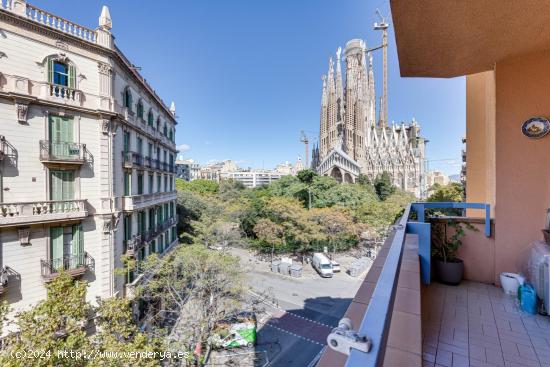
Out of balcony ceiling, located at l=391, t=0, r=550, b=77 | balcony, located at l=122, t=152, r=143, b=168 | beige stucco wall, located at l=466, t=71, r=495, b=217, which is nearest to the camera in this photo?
balcony ceiling, located at l=391, t=0, r=550, b=77

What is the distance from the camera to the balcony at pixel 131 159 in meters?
8.87

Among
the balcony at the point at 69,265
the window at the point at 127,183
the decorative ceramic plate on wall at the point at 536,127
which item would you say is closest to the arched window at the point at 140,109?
the window at the point at 127,183

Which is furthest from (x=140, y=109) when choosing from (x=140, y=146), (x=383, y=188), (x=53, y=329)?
(x=383, y=188)

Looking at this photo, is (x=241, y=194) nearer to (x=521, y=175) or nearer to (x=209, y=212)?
(x=209, y=212)

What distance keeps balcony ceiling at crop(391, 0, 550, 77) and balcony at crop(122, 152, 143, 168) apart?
9.16 meters

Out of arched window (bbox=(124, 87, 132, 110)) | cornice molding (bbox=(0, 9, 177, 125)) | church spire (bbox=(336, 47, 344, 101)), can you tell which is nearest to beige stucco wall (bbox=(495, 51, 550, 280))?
cornice molding (bbox=(0, 9, 177, 125))

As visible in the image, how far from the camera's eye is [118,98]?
859cm

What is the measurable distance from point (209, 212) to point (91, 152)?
17148 mm

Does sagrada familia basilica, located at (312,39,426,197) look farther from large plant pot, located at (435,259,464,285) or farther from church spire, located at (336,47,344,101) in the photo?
large plant pot, located at (435,259,464,285)

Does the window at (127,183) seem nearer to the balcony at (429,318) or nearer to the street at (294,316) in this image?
the street at (294,316)

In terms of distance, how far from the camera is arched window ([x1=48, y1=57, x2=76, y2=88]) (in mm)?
6785

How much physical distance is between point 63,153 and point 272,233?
13872mm

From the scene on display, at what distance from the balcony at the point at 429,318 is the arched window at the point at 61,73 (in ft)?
30.8

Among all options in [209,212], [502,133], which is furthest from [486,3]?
[209,212]
